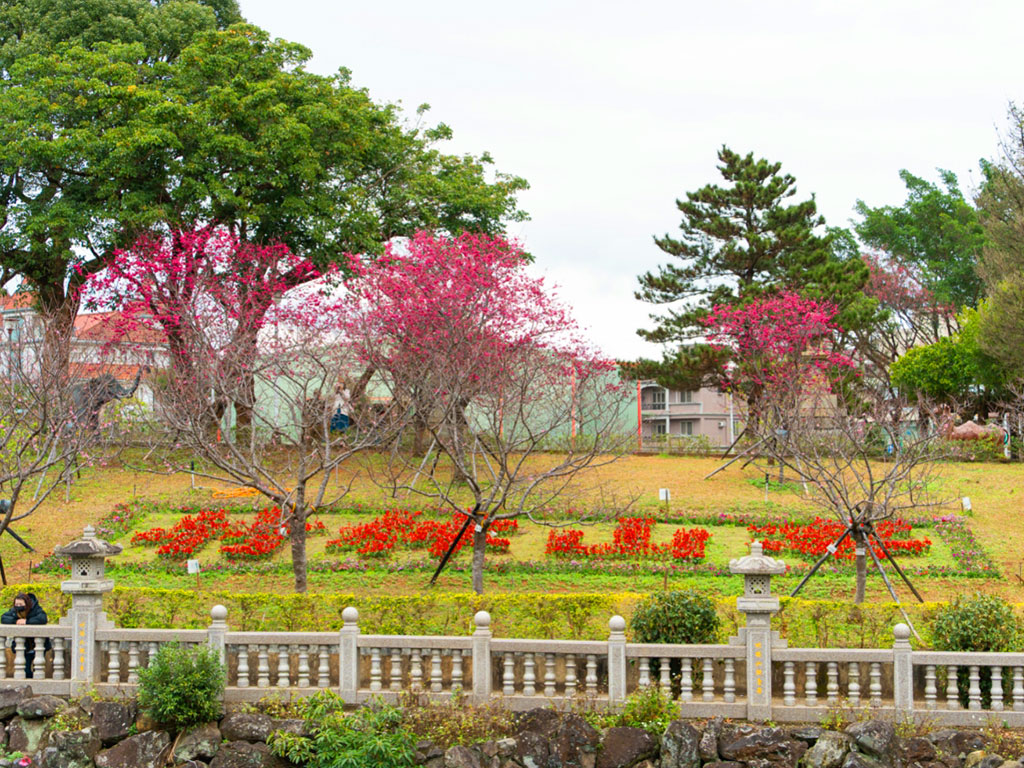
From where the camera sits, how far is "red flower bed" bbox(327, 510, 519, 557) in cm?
1812

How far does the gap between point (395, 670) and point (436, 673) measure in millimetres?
492

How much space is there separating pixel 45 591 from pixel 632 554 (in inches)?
381

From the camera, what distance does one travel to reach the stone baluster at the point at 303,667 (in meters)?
11.4

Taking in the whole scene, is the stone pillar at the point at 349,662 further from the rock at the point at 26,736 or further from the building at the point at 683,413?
the building at the point at 683,413

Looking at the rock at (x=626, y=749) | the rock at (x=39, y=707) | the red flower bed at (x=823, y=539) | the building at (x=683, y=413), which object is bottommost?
the rock at (x=626, y=749)

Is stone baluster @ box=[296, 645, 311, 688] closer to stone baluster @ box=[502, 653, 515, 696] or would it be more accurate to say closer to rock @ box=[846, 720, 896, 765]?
stone baluster @ box=[502, 653, 515, 696]

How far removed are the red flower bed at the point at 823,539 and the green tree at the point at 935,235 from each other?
30596 millimetres

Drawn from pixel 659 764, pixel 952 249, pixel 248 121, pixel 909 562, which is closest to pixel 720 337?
pixel 909 562

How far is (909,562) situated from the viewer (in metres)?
17.7

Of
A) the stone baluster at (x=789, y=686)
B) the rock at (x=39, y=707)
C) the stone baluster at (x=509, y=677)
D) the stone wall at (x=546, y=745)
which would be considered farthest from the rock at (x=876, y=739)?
the rock at (x=39, y=707)

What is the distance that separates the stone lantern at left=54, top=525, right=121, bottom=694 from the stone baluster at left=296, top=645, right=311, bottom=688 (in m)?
2.45

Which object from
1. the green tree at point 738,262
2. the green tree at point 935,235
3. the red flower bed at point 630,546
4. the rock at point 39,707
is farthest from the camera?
the green tree at point 935,235

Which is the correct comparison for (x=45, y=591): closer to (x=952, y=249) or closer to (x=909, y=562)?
(x=909, y=562)

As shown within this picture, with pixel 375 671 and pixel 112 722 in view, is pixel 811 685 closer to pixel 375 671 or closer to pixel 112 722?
pixel 375 671
